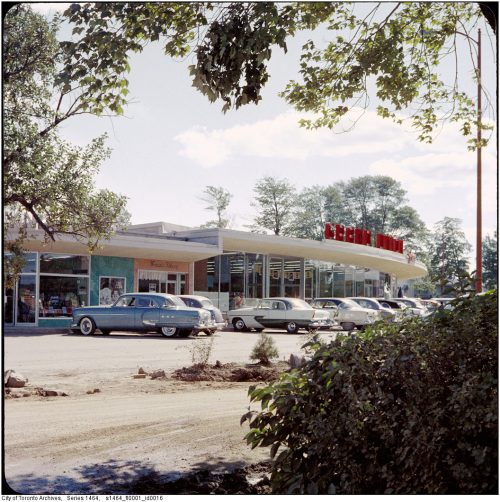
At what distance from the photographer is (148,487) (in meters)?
4.95

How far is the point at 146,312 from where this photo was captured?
72.5ft

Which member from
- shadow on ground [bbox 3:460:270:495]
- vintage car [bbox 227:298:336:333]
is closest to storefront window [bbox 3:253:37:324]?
vintage car [bbox 227:298:336:333]

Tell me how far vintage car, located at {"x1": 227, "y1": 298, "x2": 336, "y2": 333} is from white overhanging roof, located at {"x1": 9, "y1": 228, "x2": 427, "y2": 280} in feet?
19.6

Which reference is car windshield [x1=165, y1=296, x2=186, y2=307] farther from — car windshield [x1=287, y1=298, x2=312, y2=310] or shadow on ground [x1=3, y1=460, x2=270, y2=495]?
shadow on ground [x1=3, y1=460, x2=270, y2=495]

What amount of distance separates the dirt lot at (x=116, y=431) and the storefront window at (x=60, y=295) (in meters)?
15.0

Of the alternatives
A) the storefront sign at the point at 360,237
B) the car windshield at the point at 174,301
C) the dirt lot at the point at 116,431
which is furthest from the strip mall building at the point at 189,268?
the dirt lot at the point at 116,431

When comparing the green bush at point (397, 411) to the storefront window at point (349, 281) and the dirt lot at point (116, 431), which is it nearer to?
the dirt lot at point (116, 431)

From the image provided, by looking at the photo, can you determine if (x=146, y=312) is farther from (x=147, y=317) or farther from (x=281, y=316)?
(x=281, y=316)

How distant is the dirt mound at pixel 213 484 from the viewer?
15.9 ft

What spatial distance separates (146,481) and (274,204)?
103 ft

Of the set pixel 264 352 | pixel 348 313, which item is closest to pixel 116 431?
pixel 264 352

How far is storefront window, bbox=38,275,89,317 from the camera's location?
1079 inches

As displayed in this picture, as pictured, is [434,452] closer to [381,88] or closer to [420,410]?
[420,410]

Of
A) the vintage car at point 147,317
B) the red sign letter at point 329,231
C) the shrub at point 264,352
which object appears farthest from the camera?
the red sign letter at point 329,231
